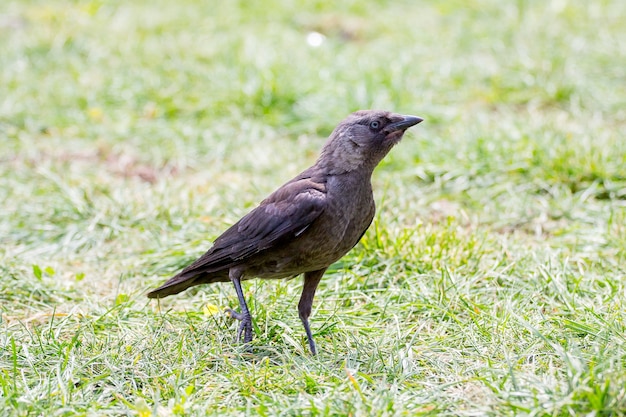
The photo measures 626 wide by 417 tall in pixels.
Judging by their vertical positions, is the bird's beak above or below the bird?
above

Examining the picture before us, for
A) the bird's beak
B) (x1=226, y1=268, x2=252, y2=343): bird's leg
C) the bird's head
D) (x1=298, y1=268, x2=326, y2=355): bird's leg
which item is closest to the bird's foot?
(x1=226, y1=268, x2=252, y2=343): bird's leg

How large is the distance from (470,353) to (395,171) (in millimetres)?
2759

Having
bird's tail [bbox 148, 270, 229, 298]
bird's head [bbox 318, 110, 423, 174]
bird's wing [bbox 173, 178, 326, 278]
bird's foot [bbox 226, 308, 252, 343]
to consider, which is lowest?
bird's foot [bbox 226, 308, 252, 343]

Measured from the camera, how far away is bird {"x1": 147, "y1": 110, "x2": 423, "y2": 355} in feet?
12.9

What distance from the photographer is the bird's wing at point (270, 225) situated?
393cm

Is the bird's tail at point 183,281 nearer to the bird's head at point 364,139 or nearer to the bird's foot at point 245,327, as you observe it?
the bird's foot at point 245,327

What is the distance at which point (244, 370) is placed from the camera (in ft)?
A: 12.2

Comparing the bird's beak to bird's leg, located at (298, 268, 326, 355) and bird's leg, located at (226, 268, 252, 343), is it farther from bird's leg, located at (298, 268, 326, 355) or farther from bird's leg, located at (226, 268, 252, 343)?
bird's leg, located at (226, 268, 252, 343)

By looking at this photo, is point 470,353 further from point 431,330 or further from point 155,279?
point 155,279

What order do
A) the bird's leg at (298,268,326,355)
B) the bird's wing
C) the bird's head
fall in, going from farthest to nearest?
the bird's head < the bird's leg at (298,268,326,355) < the bird's wing

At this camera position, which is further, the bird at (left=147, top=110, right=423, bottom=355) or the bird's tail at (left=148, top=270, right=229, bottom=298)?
the bird's tail at (left=148, top=270, right=229, bottom=298)

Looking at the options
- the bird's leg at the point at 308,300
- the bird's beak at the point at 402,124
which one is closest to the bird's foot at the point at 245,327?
the bird's leg at the point at 308,300

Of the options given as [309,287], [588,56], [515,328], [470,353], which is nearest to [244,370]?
[309,287]

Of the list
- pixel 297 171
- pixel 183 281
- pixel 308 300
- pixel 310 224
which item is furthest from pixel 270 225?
pixel 297 171
